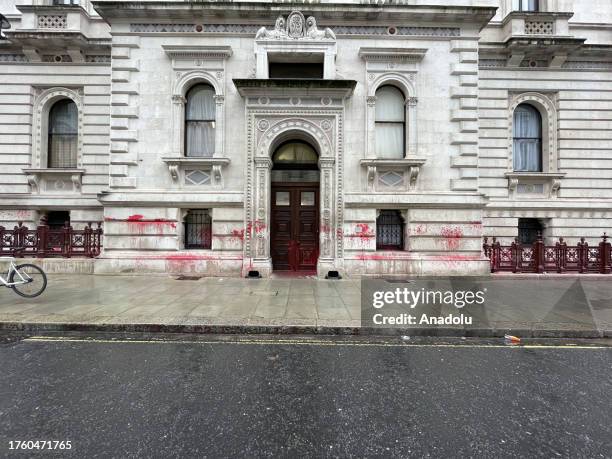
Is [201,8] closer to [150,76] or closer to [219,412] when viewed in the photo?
[150,76]

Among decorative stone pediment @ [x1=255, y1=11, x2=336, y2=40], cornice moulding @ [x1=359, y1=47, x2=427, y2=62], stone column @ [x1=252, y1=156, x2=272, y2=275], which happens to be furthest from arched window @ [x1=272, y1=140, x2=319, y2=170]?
cornice moulding @ [x1=359, y1=47, x2=427, y2=62]

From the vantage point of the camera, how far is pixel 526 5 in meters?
15.2

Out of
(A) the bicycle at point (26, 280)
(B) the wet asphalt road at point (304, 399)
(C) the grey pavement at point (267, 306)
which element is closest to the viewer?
(B) the wet asphalt road at point (304, 399)

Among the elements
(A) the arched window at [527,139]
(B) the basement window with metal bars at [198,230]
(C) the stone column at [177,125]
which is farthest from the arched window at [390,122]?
(C) the stone column at [177,125]

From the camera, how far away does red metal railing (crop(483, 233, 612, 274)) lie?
11.8 m

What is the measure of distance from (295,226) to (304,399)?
30.6ft

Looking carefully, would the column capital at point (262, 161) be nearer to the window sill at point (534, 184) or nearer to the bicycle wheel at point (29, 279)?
the bicycle wheel at point (29, 279)

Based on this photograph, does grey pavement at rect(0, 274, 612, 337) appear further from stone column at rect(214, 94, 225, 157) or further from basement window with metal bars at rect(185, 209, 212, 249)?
stone column at rect(214, 94, 225, 157)

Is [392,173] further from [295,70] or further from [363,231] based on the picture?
[295,70]

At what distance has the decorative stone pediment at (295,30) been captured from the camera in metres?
11.7

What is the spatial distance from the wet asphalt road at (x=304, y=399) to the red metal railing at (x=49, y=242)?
7.83 meters

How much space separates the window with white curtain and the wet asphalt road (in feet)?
57.1

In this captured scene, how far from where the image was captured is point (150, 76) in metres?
12.0

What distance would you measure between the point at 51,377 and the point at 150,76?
11.8 metres
